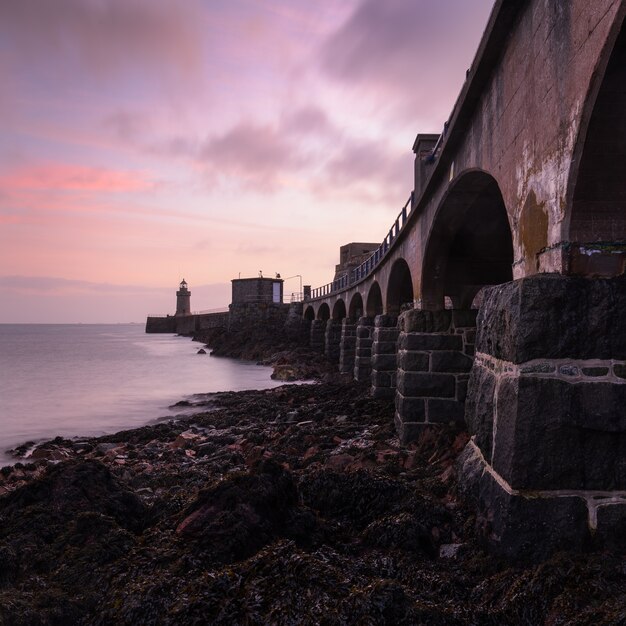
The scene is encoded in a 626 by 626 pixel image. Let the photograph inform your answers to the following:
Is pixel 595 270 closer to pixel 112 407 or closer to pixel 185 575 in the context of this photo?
pixel 185 575

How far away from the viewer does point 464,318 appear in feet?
26.7

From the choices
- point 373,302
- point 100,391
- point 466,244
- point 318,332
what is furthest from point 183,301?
point 466,244

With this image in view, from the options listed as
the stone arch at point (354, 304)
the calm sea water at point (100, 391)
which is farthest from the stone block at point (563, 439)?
the stone arch at point (354, 304)

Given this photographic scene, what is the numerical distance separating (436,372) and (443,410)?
671mm

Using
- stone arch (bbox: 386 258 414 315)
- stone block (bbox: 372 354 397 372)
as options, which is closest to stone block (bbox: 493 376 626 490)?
stone arch (bbox: 386 258 414 315)

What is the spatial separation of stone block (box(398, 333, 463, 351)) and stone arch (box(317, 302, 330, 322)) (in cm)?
2519

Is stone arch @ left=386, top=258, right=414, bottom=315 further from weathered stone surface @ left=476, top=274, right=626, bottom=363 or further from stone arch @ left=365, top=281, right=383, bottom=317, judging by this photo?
weathered stone surface @ left=476, top=274, right=626, bottom=363

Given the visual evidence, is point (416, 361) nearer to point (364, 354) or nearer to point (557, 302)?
point (557, 302)

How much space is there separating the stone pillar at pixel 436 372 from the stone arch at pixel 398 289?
16.0 ft

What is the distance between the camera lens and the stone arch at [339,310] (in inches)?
1084

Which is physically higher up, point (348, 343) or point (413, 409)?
point (348, 343)

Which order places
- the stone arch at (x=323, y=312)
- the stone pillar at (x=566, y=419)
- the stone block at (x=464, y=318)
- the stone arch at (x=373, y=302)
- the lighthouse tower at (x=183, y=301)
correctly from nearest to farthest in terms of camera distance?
the stone pillar at (x=566, y=419) → the stone block at (x=464, y=318) → the stone arch at (x=373, y=302) → the stone arch at (x=323, y=312) → the lighthouse tower at (x=183, y=301)

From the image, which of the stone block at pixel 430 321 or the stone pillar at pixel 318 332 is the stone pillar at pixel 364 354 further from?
the stone pillar at pixel 318 332

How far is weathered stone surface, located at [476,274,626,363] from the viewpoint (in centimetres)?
332
